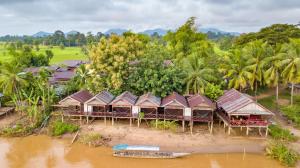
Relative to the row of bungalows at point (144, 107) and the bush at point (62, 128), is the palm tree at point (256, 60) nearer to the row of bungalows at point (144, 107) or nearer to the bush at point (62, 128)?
the row of bungalows at point (144, 107)

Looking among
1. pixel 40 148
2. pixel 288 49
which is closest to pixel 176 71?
pixel 288 49

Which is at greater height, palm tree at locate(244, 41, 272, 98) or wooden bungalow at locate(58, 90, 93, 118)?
palm tree at locate(244, 41, 272, 98)

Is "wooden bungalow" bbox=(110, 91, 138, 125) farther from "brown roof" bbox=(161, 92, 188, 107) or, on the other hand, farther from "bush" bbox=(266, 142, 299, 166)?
"bush" bbox=(266, 142, 299, 166)

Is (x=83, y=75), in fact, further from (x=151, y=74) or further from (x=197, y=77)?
(x=197, y=77)

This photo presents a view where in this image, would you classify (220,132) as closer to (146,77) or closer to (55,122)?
(146,77)

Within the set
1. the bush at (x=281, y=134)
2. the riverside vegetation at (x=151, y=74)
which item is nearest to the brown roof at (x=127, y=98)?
the riverside vegetation at (x=151, y=74)

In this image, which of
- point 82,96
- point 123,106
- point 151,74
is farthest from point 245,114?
point 82,96

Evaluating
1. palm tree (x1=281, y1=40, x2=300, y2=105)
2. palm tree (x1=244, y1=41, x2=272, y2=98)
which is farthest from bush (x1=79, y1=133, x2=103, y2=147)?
palm tree (x1=281, y1=40, x2=300, y2=105)

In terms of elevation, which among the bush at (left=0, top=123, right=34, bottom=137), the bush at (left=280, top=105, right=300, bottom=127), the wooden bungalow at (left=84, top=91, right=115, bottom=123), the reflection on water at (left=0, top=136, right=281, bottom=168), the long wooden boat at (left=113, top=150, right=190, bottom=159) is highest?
the wooden bungalow at (left=84, top=91, right=115, bottom=123)
